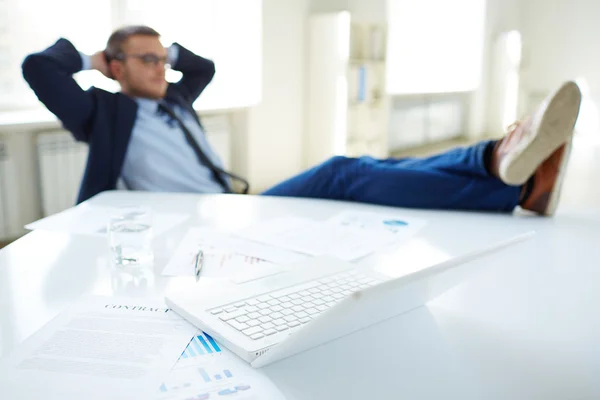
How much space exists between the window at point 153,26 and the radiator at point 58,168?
308 millimetres

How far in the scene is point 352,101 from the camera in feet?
15.4

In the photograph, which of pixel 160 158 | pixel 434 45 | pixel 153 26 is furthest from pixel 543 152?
pixel 434 45

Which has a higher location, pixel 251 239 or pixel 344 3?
pixel 344 3

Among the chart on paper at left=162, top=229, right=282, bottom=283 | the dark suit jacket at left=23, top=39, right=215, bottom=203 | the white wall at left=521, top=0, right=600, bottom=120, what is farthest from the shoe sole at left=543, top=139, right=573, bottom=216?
the white wall at left=521, top=0, right=600, bottom=120

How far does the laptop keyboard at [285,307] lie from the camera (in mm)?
726

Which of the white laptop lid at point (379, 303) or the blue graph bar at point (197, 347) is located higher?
the white laptop lid at point (379, 303)

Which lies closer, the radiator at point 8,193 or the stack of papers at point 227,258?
the stack of papers at point 227,258

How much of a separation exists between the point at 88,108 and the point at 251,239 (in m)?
0.90

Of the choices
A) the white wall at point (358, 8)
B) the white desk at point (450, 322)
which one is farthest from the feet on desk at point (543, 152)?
the white wall at point (358, 8)

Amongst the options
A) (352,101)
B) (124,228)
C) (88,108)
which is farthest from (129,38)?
(352,101)

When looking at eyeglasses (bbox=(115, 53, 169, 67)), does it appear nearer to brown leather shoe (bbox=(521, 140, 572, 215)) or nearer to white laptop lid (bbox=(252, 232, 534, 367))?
brown leather shoe (bbox=(521, 140, 572, 215))

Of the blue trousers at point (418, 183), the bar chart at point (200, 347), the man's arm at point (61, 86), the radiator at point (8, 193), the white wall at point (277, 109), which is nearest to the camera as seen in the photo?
the bar chart at point (200, 347)

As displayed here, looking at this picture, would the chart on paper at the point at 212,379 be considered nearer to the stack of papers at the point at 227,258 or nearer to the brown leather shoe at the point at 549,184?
the stack of papers at the point at 227,258

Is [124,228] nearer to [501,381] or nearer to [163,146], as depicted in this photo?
[501,381]
